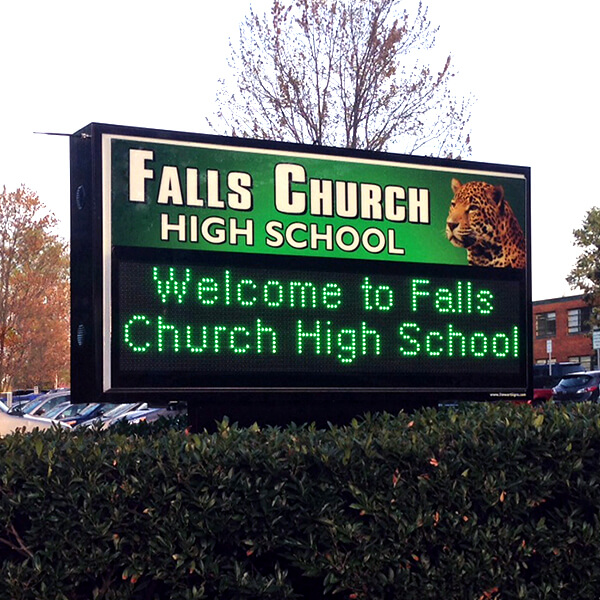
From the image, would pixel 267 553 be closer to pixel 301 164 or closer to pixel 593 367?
pixel 301 164

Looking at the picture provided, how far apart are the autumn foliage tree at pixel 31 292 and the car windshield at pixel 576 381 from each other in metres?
26.3

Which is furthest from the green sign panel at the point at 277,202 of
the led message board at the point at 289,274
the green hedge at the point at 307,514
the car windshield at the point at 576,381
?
the car windshield at the point at 576,381

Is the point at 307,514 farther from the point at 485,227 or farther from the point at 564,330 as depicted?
the point at 564,330

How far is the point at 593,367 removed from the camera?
6744 cm

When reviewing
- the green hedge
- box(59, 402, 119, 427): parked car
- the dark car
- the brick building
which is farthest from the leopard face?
the brick building

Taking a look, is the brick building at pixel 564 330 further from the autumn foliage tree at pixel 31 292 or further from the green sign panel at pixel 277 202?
the green sign panel at pixel 277 202

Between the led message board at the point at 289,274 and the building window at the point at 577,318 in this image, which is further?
the building window at the point at 577,318

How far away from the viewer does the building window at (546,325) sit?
77.8m

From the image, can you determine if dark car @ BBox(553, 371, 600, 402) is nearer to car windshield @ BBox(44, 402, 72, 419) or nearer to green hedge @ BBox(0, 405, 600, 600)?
car windshield @ BBox(44, 402, 72, 419)

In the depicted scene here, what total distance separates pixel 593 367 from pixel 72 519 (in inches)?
2582

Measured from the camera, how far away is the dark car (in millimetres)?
31219

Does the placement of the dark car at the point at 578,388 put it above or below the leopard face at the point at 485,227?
below

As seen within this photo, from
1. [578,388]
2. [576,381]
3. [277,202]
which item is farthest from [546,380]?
[277,202]

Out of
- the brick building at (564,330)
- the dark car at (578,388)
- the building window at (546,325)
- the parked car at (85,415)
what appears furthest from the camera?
the building window at (546,325)
